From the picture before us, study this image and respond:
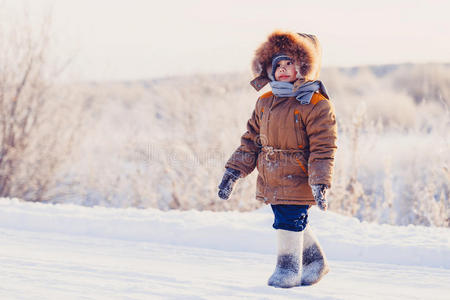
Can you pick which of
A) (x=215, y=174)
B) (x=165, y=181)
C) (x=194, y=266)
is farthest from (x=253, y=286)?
(x=165, y=181)

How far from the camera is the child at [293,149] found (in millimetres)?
2859

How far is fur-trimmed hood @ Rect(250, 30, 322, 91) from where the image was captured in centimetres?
301

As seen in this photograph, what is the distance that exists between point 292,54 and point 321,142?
1.83ft

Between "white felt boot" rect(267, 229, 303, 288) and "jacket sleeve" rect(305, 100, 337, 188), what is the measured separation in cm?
38

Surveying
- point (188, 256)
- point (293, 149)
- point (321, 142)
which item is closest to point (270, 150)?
point (293, 149)

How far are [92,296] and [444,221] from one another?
5033 mm

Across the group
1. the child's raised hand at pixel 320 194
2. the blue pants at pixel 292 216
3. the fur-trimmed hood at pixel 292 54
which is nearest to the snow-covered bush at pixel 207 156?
the fur-trimmed hood at pixel 292 54

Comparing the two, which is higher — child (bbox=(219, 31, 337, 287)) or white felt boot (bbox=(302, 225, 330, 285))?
child (bbox=(219, 31, 337, 287))

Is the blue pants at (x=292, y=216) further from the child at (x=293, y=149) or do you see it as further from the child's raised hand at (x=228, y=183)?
the child's raised hand at (x=228, y=183)

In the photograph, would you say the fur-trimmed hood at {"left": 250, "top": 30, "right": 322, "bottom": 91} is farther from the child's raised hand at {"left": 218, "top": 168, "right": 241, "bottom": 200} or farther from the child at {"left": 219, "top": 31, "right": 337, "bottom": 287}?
the child's raised hand at {"left": 218, "top": 168, "right": 241, "bottom": 200}

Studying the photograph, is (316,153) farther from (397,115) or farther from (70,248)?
(397,115)

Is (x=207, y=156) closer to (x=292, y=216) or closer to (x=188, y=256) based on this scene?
(x=188, y=256)

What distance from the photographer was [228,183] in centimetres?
318

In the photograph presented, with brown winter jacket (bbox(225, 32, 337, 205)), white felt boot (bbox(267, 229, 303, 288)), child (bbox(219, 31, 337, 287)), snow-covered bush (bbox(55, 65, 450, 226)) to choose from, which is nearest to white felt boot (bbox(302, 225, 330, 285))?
child (bbox(219, 31, 337, 287))
